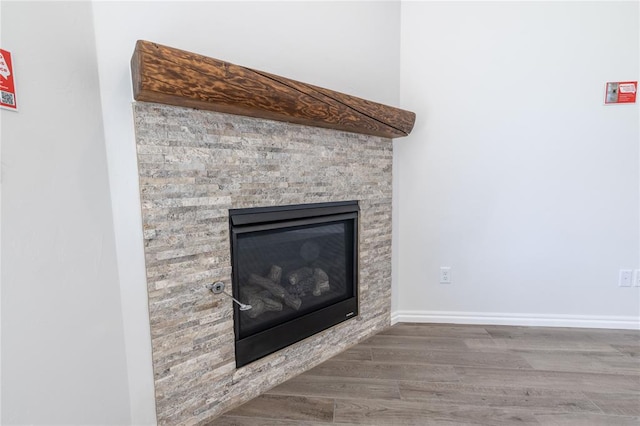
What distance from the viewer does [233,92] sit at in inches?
46.4

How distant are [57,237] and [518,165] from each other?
98.7 inches

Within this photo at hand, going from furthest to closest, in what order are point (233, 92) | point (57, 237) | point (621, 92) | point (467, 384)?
point (621, 92), point (467, 384), point (233, 92), point (57, 237)

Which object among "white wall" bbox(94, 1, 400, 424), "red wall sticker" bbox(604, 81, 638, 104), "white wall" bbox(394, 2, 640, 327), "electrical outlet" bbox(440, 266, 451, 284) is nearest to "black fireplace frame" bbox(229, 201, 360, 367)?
"white wall" bbox(94, 1, 400, 424)

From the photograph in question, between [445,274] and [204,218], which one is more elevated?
[204,218]

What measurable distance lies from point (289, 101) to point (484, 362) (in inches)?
69.0

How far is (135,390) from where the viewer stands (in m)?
1.19

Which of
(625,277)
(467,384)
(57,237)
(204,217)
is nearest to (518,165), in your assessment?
(625,277)

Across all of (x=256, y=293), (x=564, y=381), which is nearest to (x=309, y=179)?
(x=256, y=293)

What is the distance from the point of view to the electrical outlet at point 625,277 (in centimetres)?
218

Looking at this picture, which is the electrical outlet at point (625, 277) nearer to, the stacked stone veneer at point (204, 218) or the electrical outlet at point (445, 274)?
the electrical outlet at point (445, 274)

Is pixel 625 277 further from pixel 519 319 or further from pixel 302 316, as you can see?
pixel 302 316

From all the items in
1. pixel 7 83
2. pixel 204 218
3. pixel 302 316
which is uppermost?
pixel 7 83

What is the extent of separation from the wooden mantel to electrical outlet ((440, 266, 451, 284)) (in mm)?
1231

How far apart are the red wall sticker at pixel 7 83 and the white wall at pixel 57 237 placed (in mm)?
21
